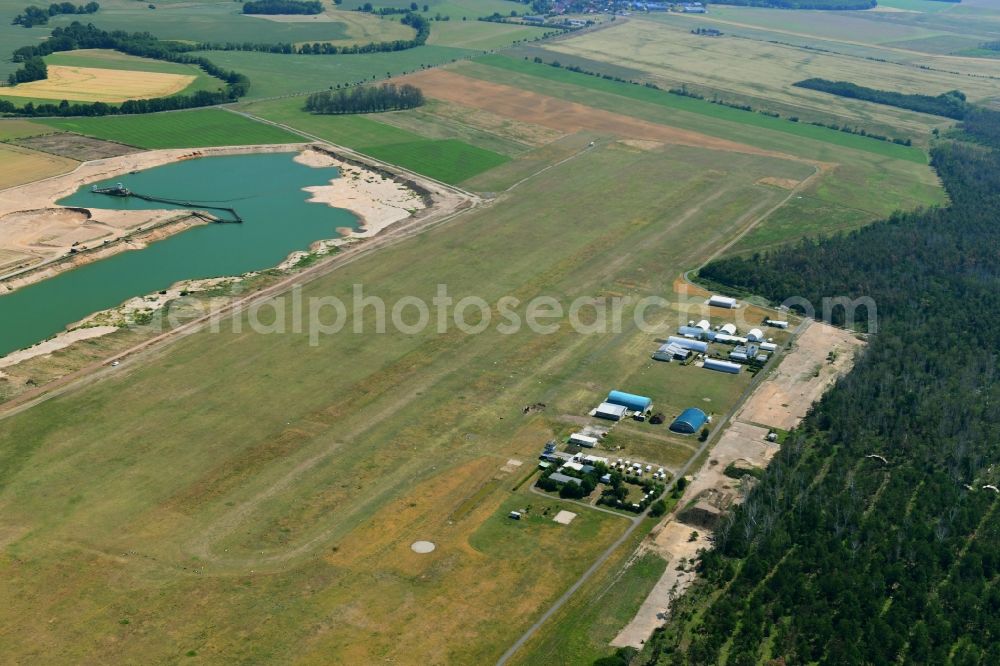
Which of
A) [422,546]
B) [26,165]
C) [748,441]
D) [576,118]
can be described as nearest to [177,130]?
[26,165]

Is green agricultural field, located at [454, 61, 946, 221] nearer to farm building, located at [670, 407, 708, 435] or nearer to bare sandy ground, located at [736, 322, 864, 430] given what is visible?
bare sandy ground, located at [736, 322, 864, 430]

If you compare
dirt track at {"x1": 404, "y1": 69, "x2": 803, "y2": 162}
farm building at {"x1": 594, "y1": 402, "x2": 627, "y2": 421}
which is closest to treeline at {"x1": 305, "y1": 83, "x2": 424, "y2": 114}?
dirt track at {"x1": 404, "y1": 69, "x2": 803, "y2": 162}

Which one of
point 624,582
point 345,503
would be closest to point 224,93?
point 345,503

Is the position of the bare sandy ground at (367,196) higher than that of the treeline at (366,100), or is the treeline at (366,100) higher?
the treeline at (366,100)

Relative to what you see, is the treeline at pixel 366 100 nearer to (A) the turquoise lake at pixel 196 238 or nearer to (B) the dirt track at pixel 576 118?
(B) the dirt track at pixel 576 118

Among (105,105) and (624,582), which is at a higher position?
(105,105)

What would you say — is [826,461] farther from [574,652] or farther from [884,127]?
[884,127]

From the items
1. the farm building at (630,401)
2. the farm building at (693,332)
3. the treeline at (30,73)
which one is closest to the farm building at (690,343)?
the farm building at (693,332)
